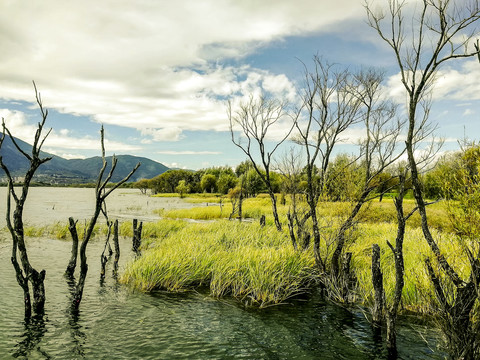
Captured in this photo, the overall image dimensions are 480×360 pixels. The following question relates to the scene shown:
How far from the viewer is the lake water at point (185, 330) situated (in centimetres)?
633

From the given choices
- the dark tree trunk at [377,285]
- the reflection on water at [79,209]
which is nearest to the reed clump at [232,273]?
the dark tree trunk at [377,285]

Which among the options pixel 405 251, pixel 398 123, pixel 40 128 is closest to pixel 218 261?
pixel 40 128

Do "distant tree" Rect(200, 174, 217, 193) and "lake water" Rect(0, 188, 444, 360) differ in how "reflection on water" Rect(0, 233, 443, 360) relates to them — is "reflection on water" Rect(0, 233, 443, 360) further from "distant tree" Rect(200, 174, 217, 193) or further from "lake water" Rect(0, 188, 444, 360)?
"distant tree" Rect(200, 174, 217, 193)

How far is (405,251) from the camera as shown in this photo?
1279cm

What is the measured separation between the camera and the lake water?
20.8 feet

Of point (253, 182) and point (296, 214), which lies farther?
point (253, 182)

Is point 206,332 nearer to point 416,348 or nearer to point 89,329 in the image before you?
point 89,329

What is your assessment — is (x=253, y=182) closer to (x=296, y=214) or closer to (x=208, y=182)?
(x=208, y=182)

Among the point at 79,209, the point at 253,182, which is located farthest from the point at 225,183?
the point at 79,209

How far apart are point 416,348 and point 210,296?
18.3ft

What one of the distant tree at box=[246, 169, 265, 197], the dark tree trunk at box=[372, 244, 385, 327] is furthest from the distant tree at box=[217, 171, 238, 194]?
the dark tree trunk at box=[372, 244, 385, 327]

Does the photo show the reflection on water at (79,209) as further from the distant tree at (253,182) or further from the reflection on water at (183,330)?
the reflection on water at (183,330)

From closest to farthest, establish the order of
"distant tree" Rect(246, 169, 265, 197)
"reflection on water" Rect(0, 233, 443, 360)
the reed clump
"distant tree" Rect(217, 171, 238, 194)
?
"reflection on water" Rect(0, 233, 443, 360) → the reed clump → "distant tree" Rect(246, 169, 265, 197) → "distant tree" Rect(217, 171, 238, 194)

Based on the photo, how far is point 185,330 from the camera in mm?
7305
